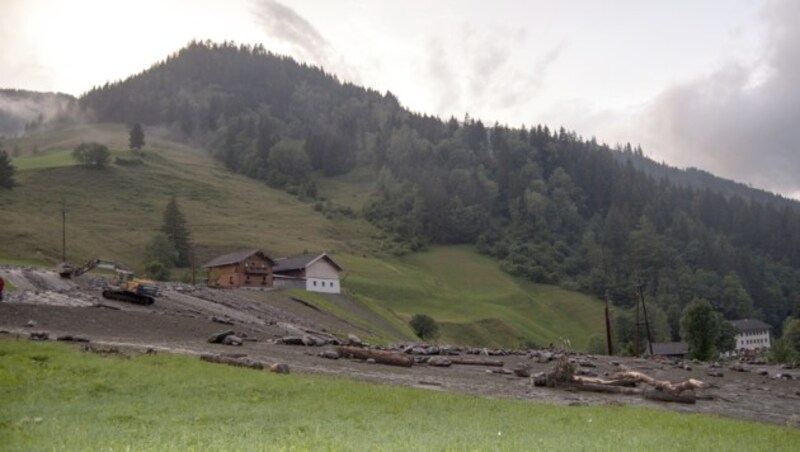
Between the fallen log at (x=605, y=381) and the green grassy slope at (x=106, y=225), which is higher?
the green grassy slope at (x=106, y=225)

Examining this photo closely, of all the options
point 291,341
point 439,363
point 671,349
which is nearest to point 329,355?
point 291,341

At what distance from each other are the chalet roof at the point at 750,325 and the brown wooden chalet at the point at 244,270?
133454 mm

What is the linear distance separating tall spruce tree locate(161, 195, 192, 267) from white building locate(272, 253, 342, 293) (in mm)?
34558

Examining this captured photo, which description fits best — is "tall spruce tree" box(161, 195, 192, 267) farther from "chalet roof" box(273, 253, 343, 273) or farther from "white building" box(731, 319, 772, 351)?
"white building" box(731, 319, 772, 351)

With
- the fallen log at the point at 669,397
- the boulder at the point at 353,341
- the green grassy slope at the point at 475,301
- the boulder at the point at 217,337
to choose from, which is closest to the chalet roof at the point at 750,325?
the green grassy slope at the point at 475,301

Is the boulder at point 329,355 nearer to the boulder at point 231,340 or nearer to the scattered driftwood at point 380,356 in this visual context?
the scattered driftwood at point 380,356

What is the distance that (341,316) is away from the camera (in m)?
85.1

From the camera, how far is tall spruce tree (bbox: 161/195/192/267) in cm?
13675

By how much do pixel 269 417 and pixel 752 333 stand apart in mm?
193758

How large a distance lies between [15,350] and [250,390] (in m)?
12.2

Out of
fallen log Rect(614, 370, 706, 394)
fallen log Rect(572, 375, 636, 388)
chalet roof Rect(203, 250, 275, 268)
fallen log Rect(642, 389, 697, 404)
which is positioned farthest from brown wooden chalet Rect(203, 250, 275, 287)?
fallen log Rect(642, 389, 697, 404)

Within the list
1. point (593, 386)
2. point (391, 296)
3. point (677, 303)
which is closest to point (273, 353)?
point (593, 386)

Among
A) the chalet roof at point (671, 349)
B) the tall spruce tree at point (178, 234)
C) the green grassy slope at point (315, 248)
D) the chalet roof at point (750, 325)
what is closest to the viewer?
the green grassy slope at point (315, 248)

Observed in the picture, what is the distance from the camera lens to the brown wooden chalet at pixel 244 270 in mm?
104188
